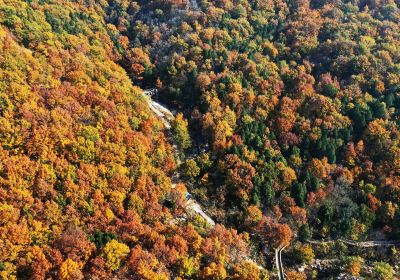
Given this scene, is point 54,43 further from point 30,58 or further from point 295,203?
point 295,203

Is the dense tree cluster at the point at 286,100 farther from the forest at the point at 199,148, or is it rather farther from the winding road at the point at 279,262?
the winding road at the point at 279,262

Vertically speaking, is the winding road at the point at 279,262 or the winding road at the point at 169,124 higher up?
the winding road at the point at 169,124

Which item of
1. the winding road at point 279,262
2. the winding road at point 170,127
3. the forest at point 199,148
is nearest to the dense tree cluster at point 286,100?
the forest at point 199,148

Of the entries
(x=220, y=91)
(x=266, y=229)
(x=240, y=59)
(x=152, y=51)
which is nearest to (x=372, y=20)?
(x=240, y=59)

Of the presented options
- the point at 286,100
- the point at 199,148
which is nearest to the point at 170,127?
the point at 199,148

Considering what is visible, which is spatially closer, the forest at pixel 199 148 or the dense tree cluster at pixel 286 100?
the forest at pixel 199 148

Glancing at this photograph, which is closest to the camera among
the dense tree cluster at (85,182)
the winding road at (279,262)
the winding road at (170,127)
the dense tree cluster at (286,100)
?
the dense tree cluster at (85,182)

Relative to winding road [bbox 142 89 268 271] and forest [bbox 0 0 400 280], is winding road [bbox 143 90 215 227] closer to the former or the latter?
winding road [bbox 142 89 268 271]

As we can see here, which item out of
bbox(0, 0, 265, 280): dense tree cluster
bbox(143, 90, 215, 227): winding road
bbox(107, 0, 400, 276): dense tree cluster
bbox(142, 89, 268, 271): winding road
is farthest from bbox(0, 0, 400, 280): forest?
bbox(143, 90, 215, 227): winding road

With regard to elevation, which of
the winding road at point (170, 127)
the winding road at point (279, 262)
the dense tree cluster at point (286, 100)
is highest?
the dense tree cluster at point (286, 100)
